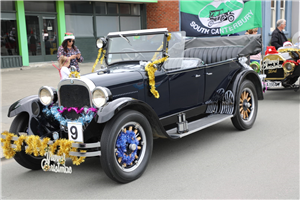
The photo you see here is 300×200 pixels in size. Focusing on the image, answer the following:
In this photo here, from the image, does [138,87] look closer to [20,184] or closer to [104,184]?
[104,184]

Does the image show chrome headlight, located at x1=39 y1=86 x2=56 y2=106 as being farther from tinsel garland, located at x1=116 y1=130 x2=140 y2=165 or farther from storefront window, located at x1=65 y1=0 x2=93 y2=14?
storefront window, located at x1=65 y1=0 x2=93 y2=14

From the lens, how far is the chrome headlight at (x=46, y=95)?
393 cm

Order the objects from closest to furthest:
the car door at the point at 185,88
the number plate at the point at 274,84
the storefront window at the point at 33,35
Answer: the car door at the point at 185,88
the number plate at the point at 274,84
the storefront window at the point at 33,35

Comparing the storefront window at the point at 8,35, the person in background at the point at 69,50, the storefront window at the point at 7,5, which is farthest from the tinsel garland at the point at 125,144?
the storefront window at the point at 7,5

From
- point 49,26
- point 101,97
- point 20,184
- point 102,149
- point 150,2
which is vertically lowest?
point 20,184

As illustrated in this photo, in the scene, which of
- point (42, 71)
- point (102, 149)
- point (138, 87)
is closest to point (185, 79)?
point (138, 87)

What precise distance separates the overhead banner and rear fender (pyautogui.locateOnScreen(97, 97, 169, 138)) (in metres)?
3.92

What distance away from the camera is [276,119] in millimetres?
6301

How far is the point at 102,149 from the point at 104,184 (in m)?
0.55

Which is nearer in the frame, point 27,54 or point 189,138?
point 189,138

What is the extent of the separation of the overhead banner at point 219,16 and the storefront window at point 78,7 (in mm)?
11616

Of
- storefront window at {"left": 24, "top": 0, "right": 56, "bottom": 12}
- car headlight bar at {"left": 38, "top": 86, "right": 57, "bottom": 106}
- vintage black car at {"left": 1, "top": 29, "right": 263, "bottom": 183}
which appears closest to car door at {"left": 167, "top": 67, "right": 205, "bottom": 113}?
vintage black car at {"left": 1, "top": 29, "right": 263, "bottom": 183}

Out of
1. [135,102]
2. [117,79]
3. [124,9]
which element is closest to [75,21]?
[124,9]

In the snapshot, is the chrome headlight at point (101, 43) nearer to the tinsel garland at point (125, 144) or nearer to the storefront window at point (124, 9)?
the tinsel garland at point (125, 144)
